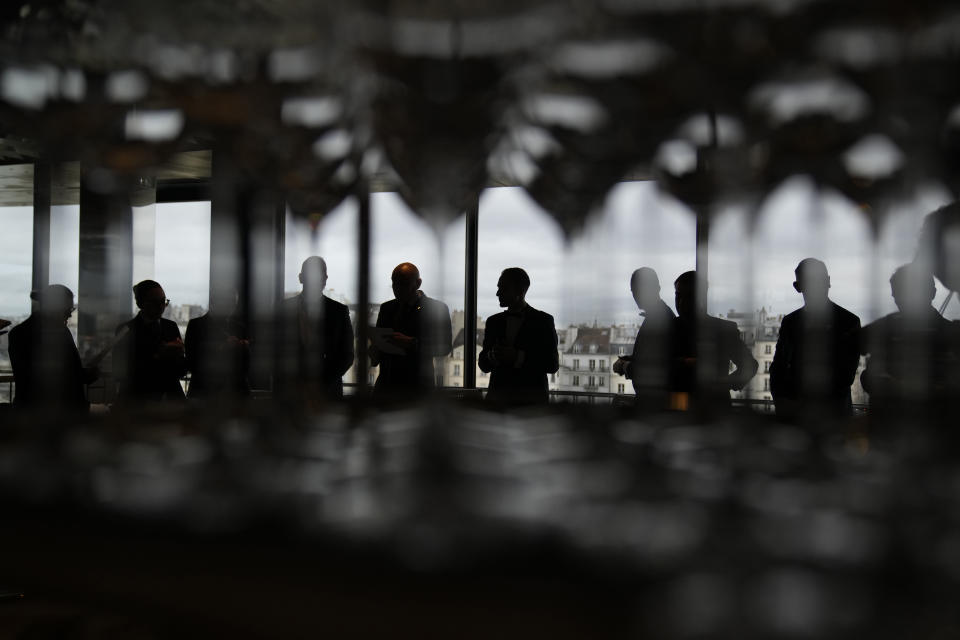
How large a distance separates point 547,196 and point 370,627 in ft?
2.52

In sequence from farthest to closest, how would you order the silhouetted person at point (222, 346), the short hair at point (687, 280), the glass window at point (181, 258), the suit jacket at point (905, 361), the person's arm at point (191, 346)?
the short hair at point (687, 280) → the person's arm at point (191, 346) → the glass window at point (181, 258) → the silhouetted person at point (222, 346) → the suit jacket at point (905, 361)

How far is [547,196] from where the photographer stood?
3.48 feet

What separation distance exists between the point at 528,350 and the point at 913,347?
1.16 meters

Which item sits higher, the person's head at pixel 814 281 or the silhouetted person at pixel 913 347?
the person's head at pixel 814 281

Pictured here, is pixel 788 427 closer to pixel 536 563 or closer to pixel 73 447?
pixel 536 563

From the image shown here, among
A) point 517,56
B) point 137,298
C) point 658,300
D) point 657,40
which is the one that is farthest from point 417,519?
point 658,300

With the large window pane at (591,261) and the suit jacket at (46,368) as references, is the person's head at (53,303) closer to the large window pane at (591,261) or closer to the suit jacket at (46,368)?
the suit jacket at (46,368)

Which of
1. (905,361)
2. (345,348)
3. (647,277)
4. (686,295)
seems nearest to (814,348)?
(647,277)

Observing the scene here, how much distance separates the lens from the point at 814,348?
1354 millimetres

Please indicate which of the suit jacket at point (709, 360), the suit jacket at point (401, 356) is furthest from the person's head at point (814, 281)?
the suit jacket at point (401, 356)

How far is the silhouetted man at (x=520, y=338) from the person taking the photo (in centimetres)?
177

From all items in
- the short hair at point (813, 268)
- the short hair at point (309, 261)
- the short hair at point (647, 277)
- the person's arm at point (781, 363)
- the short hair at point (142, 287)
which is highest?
the short hair at point (813, 268)

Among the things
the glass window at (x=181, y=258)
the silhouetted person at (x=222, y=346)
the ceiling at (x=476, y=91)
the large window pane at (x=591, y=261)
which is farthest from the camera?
the glass window at (x=181, y=258)

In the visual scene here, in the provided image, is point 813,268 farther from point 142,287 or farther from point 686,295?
point 142,287
